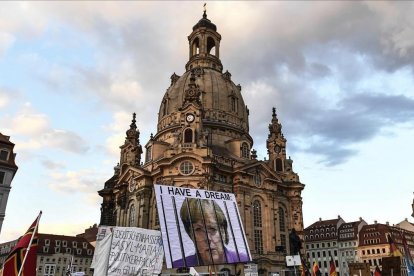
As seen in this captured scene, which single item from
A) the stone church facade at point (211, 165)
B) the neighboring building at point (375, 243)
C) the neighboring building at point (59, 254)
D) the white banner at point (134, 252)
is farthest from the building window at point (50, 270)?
the neighboring building at point (375, 243)

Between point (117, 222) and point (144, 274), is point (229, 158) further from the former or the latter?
point (144, 274)

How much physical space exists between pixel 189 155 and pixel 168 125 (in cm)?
1614

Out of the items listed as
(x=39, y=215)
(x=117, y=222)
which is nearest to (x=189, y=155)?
(x=117, y=222)

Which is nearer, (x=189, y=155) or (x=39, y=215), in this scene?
(x=39, y=215)

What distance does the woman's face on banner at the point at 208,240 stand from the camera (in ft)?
48.1

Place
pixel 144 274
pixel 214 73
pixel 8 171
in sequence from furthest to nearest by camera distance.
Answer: pixel 214 73
pixel 8 171
pixel 144 274

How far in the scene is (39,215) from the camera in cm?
1562

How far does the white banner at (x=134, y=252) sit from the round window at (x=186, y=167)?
42172 millimetres

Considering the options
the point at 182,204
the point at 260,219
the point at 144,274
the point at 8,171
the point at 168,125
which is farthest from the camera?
the point at 168,125

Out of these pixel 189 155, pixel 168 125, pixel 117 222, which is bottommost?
pixel 117 222

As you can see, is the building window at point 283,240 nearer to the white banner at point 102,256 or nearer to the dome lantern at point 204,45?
the dome lantern at point 204,45

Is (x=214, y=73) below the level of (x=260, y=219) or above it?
above

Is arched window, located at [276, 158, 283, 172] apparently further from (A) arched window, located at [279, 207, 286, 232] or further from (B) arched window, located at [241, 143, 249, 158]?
(A) arched window, located at [279, 207, 286, 232]

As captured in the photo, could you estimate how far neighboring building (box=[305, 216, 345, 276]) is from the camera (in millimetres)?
101875
